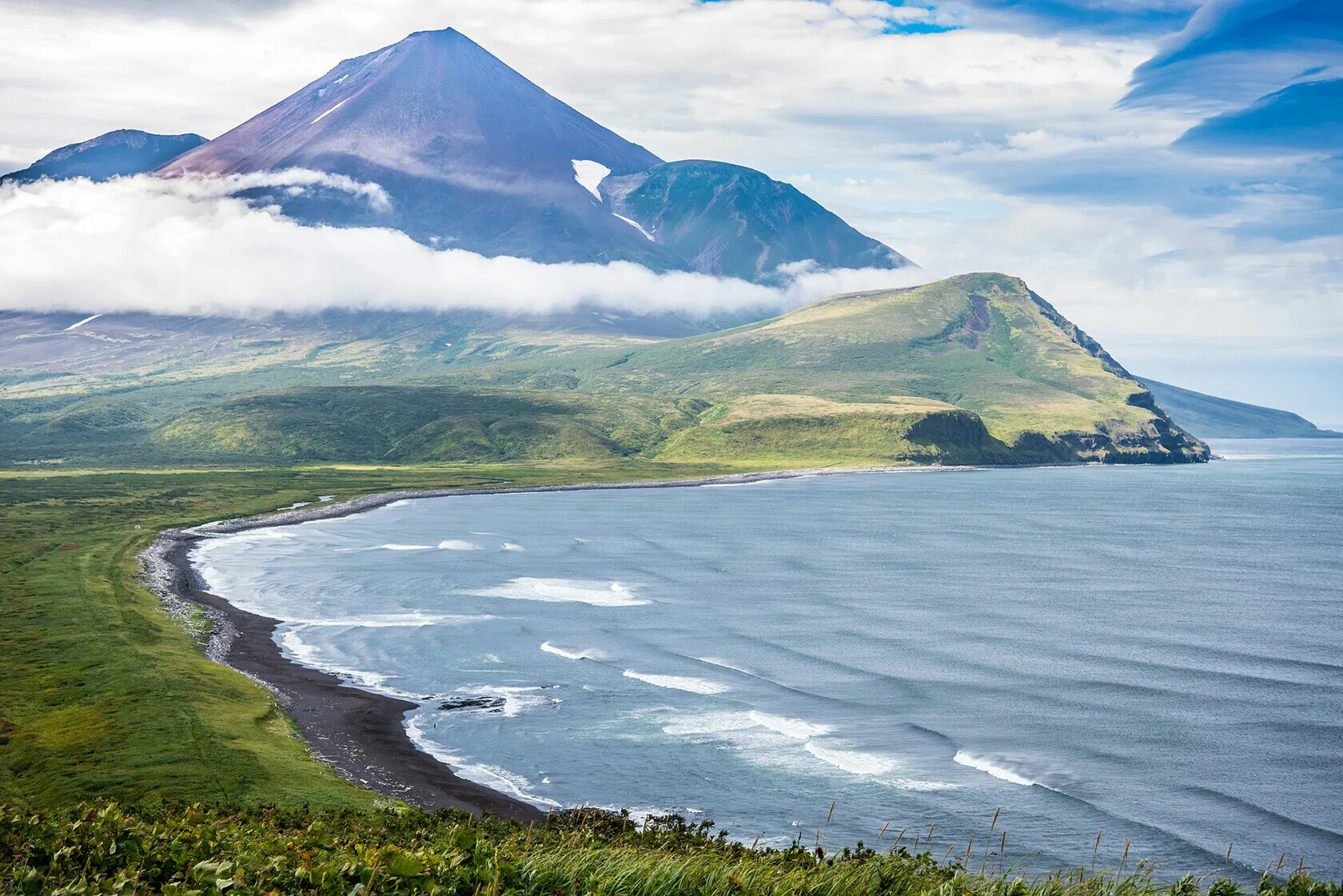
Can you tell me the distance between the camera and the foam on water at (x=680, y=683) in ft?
247

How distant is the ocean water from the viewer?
51156mm

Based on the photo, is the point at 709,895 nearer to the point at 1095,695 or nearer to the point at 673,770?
the point at 673,770

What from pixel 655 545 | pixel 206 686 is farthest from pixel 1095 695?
pixel 655 545

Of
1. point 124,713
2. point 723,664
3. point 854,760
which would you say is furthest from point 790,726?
point 124,713

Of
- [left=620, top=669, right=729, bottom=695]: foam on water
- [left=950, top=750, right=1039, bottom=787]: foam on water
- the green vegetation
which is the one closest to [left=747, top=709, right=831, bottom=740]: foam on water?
[left=620, top=669, right=729, bottom=695]: foam on water

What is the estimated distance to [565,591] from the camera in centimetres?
11819

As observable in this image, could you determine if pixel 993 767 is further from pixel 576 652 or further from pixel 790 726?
pixel 576 652

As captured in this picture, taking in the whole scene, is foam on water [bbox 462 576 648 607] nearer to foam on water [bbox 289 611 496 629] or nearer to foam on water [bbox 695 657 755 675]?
foam on water [bbox 289 611 496 629]

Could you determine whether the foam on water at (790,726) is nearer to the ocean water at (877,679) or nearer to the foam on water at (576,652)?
the ocean water at (877,679)

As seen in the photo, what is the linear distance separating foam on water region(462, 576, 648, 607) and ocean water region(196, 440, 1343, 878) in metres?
0.56

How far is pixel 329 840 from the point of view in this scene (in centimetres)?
2284

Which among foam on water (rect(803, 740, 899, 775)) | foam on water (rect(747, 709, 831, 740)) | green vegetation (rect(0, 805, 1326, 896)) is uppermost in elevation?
green vegetation (rect(0, 805, 1326, 896))

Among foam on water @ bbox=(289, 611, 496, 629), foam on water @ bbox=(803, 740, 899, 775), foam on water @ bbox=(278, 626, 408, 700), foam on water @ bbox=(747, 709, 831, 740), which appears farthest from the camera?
foam on water @ bbox=(289, 611, 496, 629)

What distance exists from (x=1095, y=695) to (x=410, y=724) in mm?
45577
